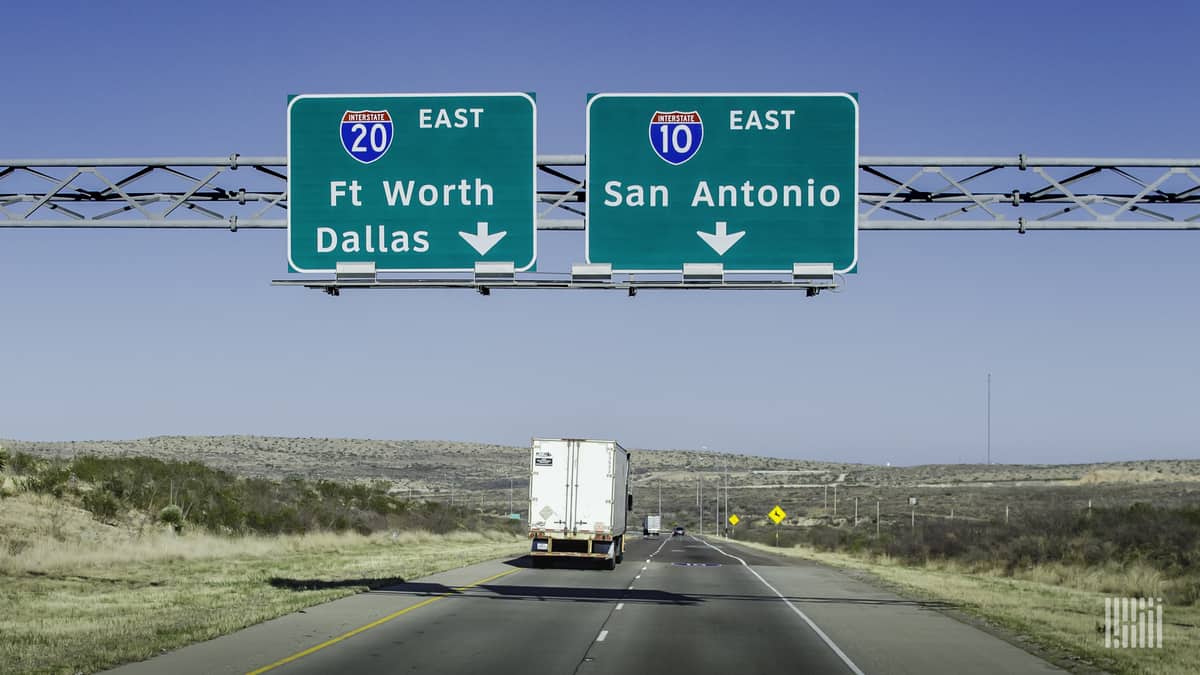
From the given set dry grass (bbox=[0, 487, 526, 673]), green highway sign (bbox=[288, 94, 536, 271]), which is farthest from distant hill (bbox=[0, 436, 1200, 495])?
green highway sign (bbox=[288, 94, 536, 271])

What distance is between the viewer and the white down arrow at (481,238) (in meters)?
21.7

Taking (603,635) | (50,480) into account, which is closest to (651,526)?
(50,480)

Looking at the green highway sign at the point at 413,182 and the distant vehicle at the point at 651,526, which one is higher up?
the green highway sign at the point at 413,182

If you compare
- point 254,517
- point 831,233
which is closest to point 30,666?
point 831,233

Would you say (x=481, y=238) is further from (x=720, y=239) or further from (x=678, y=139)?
(x=720, y=239)

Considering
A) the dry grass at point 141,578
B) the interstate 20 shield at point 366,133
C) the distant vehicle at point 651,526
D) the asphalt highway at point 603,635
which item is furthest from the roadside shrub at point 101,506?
the distant vehicle at point 651,526

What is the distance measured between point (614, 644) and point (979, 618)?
979 centimetres

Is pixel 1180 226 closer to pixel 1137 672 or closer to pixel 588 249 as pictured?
pixel 1137 672

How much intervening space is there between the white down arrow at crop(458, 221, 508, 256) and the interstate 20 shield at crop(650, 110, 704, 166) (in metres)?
2.92

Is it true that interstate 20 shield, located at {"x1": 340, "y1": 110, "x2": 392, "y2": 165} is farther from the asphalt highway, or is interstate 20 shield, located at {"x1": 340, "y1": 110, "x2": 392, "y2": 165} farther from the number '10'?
the asphalt highway

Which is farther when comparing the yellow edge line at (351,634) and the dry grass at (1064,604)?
the dry grass at (1064,604)

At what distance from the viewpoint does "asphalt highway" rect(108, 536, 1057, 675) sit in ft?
57.3

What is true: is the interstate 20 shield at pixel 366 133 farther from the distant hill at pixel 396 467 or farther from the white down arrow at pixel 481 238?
the distant hill at pixel 396 467

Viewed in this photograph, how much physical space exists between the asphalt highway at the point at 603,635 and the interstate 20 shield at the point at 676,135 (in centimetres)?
769
